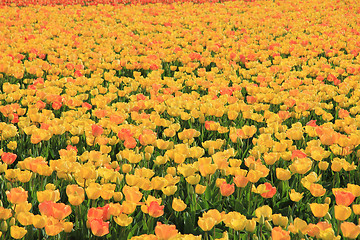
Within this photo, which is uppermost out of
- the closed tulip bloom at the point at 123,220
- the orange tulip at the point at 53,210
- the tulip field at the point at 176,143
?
the orange tulip at the point at 53,210

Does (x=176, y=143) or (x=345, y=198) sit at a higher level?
(x=345, y=198)

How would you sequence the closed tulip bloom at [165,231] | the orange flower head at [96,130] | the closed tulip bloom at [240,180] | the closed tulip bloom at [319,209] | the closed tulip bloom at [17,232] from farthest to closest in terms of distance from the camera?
the orange flower head at [96,130], the closed tulip bloom at [240,180], the closed tulip bloom at [319,209], the closed tulip bloom at [17,232], the closed tulip bloom at [165,231]

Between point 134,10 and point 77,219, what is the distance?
10279mm

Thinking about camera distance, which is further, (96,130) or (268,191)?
(96,130)

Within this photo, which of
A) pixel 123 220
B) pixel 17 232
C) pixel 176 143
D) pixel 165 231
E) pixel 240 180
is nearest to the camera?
pixel 165 231

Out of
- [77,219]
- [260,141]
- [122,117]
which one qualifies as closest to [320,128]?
[260,141]

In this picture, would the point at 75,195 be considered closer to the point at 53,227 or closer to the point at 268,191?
the point at 53,227

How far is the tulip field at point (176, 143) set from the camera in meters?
2.06

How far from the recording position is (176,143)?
3.51m

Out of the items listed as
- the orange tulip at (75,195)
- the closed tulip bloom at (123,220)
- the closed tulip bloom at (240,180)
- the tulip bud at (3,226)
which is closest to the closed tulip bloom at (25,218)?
the tulip bud at (3,226)

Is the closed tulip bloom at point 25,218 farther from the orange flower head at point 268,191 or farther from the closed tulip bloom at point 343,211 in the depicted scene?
the closed tulip bloom at point 343,211

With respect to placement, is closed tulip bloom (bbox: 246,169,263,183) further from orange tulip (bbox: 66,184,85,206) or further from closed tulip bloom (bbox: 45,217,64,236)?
closed tulip bloom (bbox: 45,217,64,236)

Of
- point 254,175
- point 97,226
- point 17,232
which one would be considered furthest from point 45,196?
point 254,175

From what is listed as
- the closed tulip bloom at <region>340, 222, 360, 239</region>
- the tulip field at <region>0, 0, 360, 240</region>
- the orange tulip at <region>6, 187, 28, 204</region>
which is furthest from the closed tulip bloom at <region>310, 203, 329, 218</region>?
the orange tulip at <region>6, 187, 28, 204</region>
